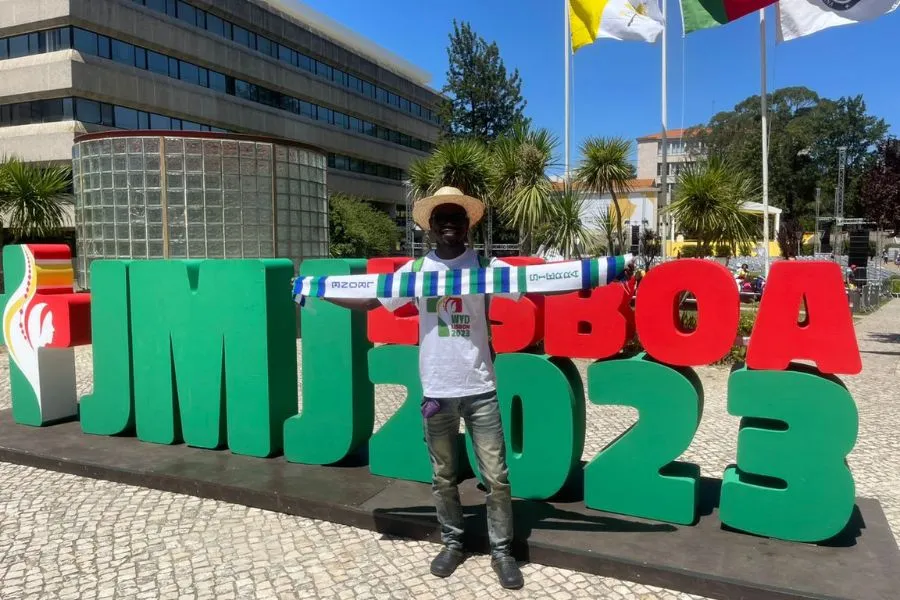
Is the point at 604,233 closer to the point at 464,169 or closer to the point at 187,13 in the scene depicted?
the point at 464,169

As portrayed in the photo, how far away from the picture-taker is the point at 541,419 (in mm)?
4465

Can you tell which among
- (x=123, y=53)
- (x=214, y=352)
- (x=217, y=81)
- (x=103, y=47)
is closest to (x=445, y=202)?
(x=214, y=352)

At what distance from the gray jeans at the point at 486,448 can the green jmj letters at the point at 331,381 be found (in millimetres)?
1610

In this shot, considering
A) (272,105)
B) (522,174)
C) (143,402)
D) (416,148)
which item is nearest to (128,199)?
(143,402)

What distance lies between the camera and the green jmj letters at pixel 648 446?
4.11 meters

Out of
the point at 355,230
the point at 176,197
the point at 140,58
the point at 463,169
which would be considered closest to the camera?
the point at 176,197

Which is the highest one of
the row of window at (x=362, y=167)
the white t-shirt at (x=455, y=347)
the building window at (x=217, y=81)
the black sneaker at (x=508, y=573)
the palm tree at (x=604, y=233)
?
the building window at (x=217, y=81)

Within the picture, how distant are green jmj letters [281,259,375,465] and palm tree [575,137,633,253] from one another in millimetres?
11706

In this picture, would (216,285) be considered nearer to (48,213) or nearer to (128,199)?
(128,199)

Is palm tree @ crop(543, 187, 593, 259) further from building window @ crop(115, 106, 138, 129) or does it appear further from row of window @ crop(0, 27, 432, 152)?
row of window @ crop(0, 27, 432, 152)

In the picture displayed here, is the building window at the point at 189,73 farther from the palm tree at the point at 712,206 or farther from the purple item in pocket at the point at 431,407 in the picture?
the purple item in pocket at the point at 431,407

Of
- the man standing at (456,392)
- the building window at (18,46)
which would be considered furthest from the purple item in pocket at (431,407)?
the building window at (18,46)

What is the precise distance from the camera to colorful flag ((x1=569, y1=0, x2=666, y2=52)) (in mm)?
13750

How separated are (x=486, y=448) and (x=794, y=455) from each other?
6.22 feet
